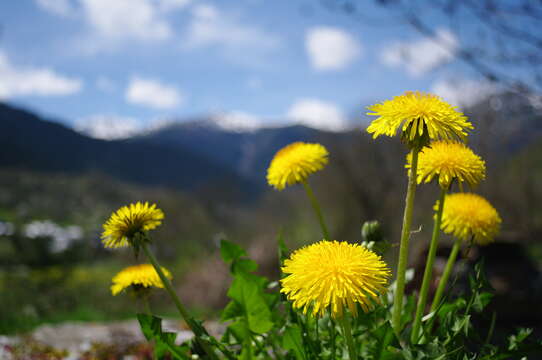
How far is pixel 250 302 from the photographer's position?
1.87 metres

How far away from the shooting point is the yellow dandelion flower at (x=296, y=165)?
190cm

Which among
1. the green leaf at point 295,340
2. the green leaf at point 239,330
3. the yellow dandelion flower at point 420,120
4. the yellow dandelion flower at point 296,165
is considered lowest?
the green leaf at point 295,340

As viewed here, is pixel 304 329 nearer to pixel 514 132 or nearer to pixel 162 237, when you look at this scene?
pixel 514 132

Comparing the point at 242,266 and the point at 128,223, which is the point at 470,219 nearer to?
the point at 242,266

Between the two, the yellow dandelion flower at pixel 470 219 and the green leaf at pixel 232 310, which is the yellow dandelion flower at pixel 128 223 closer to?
the green leaf at pixel 232 310

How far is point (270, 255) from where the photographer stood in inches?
391

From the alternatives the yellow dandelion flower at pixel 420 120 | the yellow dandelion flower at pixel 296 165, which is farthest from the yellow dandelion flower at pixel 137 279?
the yellow dandelion flower at pixel 420 120

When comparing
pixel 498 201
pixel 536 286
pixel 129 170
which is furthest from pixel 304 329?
pixel 129 170

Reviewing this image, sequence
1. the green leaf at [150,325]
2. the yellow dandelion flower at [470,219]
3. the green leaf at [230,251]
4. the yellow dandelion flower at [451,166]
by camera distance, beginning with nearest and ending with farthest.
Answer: the yellow dandelion flower at [451,166]
the green leaf at [150,325]
the yellow dandelion flower at [470,219]
the green leaf at [230,251]

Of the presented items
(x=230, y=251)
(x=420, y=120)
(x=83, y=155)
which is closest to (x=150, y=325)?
(x=230, y=251)

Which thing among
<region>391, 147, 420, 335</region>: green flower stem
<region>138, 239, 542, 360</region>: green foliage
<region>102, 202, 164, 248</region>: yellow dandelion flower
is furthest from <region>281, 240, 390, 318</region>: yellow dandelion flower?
<region>102, 202, 164, 248</region>: yellow dandelion flower

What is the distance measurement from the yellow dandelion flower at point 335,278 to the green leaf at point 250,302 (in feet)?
2.41

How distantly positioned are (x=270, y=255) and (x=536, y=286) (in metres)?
6.35

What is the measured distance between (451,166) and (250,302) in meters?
1.08
